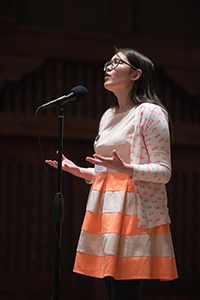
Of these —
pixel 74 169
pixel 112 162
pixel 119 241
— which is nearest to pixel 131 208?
pixel 119 241

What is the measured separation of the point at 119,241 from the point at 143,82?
704 millimetres

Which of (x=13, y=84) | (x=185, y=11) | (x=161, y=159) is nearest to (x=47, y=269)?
(x=13, y=84)

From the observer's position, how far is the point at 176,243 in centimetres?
345

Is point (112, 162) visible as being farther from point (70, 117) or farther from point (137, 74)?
point (70, 117)

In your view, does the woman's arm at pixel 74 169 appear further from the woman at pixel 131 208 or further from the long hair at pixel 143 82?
the long hair at pixel 143 82

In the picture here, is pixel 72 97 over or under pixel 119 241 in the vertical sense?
over

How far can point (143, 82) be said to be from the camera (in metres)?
1.67

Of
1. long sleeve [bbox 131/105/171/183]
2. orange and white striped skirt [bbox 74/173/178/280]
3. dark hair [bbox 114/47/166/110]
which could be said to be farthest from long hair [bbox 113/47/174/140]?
orange and white striped skirt [bbox 74/173/178/280]

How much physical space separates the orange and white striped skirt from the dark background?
5.92ft

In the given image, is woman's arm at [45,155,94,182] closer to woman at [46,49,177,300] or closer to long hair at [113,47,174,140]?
woman at [46,49,177,300]

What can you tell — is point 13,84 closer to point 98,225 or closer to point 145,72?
point 145,72

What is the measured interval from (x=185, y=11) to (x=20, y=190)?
7.86ft

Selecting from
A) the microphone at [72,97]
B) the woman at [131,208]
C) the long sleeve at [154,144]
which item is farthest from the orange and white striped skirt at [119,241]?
the microphone at [72,97]

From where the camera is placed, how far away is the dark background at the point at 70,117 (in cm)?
326
